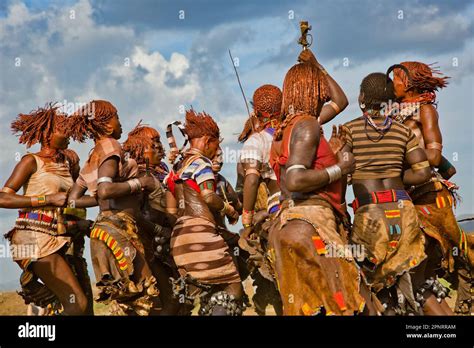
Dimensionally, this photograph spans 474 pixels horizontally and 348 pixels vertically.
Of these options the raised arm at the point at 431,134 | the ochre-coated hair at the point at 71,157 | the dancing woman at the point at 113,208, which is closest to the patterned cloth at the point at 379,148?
the raised arm at the point at 431,134

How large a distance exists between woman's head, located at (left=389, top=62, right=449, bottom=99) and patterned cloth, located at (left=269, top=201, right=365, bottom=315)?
2445 mm

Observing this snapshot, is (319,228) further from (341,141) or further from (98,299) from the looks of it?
(98,299)

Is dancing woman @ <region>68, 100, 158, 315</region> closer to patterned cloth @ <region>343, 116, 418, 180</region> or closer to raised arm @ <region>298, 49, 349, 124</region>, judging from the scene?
raised arm @ <region>298, 49, 349, 124</region>

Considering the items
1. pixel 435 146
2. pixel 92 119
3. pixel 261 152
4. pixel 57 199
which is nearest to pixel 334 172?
pixel 435 146

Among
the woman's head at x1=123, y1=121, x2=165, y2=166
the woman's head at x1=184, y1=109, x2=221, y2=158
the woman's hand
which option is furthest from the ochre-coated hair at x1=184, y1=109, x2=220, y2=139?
the woman's hand

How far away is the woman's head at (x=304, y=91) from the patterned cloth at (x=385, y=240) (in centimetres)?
128

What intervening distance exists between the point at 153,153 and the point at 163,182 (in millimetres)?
530

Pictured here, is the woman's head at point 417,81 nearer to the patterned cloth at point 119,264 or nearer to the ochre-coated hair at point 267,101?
the ochre-coated hair at point 267,101

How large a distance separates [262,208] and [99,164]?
6.13 ft

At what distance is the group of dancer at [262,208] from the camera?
604cm

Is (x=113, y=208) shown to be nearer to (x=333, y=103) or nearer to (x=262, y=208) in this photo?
(x=262, y=208)
